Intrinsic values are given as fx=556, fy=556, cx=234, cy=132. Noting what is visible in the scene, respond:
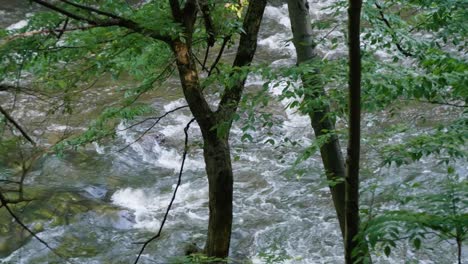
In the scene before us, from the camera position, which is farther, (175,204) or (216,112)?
(175,204)

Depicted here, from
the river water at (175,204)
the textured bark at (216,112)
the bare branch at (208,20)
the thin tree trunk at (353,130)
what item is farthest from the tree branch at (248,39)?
the thin tree trunk at (353,130)

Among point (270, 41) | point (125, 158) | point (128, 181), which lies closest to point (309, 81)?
point (128, 181)

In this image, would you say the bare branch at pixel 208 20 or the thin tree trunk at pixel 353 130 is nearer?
the thin tree trunk at pixel 353 130

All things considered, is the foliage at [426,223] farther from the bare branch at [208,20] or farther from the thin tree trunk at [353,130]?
the bare branch at [208,20]

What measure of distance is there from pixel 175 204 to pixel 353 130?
607 centimetres

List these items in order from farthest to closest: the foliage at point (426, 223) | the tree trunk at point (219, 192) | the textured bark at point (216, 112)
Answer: the tree trunk at point (219, 192) → the textured bark at point (216, 112) → the foliage at point (426, 223)

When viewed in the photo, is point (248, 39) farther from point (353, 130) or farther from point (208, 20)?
point (353, 130)

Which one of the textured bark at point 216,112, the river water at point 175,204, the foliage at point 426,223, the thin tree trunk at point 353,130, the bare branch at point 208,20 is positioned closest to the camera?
the thin tree trunk at point 353,130

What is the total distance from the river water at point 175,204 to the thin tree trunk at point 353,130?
3186mm

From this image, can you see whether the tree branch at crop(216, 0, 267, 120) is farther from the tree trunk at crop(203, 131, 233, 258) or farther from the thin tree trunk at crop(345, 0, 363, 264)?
the thin tree trunk at crop(345, 0, 363, 264)

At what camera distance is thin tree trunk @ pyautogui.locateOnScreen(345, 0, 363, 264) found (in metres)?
1.86

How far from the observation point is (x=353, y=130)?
2072 millimetres

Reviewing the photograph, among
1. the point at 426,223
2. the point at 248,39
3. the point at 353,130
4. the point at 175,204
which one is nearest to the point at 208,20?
the point at 248,39

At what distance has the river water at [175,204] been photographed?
21.7 feet
